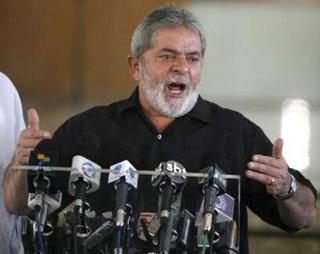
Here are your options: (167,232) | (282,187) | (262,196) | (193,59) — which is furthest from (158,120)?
(167,232)

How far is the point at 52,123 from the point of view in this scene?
4.00 m

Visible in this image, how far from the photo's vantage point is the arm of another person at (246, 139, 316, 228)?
6.77ft

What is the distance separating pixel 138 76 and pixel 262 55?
1.56 meters

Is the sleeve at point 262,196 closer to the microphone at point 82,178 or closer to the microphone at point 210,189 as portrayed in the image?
the microphone at point 210,189

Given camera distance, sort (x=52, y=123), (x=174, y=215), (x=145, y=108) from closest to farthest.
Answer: (x=174, y=215) → (x=145, y=108) → (x=52, y=123)

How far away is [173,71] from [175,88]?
46 millimetres

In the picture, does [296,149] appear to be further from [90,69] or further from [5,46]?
[5,46]

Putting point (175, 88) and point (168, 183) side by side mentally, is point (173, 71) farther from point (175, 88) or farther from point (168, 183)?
point (168, 183)

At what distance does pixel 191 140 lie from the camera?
2.41 meters

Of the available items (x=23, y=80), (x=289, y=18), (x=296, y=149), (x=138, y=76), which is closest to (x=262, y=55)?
(x=289, y=18)

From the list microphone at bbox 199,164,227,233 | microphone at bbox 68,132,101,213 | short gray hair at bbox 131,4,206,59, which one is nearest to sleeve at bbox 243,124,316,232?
short gray hair at bbox 131,4,206,59

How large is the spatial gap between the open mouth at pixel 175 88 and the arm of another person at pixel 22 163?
0.43m

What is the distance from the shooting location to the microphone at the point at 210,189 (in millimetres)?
1854

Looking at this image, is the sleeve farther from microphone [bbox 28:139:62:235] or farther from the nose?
microphone [bbox 28:139:62:235]
